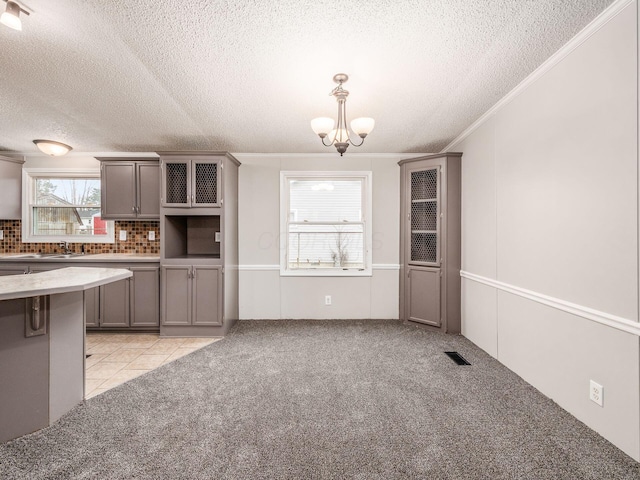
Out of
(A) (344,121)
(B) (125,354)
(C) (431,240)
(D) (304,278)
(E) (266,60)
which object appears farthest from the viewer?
(D) (304,278)

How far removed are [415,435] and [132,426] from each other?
1.77 metres

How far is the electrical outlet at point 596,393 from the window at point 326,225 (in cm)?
266

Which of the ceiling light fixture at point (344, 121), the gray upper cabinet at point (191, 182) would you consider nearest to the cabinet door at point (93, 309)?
A: the gray upper cabinet at point (191, 182)

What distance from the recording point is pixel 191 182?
11.8 feet

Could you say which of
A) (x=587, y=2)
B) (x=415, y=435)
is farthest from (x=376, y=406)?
(x=587, y=2)

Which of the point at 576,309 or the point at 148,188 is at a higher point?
the point at 148,188

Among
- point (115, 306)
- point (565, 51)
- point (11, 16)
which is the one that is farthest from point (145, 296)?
point (565, 51)

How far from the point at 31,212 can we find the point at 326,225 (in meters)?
4.25

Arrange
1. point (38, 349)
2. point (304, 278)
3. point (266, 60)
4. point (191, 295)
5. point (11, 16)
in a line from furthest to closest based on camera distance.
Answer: point (304, 278), point (191, 295), point (266, 60), point (38, 349), point (11, 16)

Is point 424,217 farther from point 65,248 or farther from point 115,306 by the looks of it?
point 65,248

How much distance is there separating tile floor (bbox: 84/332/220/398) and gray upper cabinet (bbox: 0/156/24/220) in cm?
215

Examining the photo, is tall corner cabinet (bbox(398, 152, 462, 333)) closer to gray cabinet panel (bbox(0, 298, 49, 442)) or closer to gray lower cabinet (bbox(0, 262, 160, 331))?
gray lower cabinet (bbox(0, 262, 160, 331))

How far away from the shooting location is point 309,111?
9.41ft

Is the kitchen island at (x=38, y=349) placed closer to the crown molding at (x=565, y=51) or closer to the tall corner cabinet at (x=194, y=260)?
the tall corner cabinet at (x=194, y=260)
